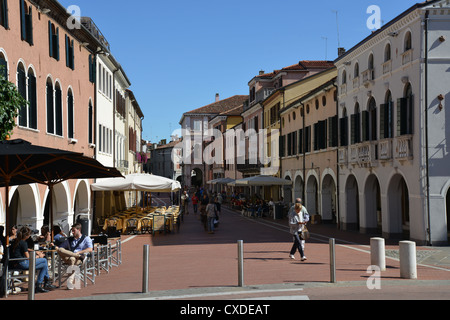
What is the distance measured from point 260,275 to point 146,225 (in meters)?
14.4

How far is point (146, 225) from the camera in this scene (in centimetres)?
2723

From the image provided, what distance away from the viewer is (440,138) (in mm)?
21062

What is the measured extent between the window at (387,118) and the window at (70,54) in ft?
42.1

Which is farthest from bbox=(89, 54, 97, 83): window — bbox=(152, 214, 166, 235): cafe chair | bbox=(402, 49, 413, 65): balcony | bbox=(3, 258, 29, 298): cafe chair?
bbox=(3, 258, 29, 298): cafe chair

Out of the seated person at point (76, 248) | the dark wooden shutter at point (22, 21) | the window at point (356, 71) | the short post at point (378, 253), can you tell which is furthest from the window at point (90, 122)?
the short post at point (378, 253)

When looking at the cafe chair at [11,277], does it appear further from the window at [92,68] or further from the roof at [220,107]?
the roof at [220,107]

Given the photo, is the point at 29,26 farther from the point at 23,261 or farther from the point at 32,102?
the point at 23,261

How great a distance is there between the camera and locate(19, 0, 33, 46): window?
58.7 feet

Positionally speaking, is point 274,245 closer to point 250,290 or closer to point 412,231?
point 412,231

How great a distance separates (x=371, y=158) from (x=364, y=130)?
1565 millimetres

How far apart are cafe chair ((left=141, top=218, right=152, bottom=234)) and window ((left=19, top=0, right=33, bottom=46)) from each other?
→ 10.9m
